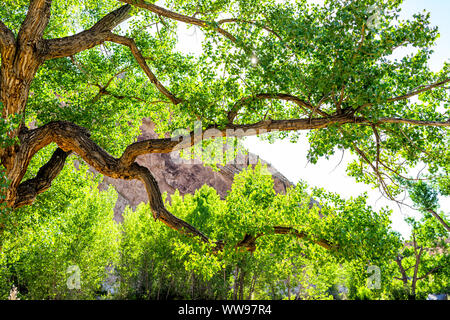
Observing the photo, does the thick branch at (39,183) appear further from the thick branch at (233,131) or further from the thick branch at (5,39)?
the thick branch at (5,39)

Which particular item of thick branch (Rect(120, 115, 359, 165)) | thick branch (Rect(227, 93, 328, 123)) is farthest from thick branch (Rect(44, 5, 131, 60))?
thick branch (Rect(227, 93, 328, 123))

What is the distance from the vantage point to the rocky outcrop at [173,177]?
144ft

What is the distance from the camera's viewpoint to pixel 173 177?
45438 millimetres

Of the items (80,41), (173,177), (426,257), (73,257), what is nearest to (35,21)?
(80,41)

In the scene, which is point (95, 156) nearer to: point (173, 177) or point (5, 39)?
point (5, 39)

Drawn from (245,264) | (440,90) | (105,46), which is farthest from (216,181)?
(440,90)

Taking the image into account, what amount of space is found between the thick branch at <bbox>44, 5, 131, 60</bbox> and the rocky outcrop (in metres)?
35.5

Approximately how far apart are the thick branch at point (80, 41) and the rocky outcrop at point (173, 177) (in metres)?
35.5

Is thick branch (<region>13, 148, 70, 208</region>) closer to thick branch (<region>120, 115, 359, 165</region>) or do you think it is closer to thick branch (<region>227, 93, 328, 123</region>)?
thick branch (<region>120, 115, 359, 165</region>)

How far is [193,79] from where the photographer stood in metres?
8.57

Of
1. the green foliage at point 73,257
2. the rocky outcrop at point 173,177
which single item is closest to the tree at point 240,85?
the green foliage at point 73,257

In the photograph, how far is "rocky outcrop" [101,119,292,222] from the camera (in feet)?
144

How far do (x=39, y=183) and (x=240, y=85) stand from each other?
4.42m
